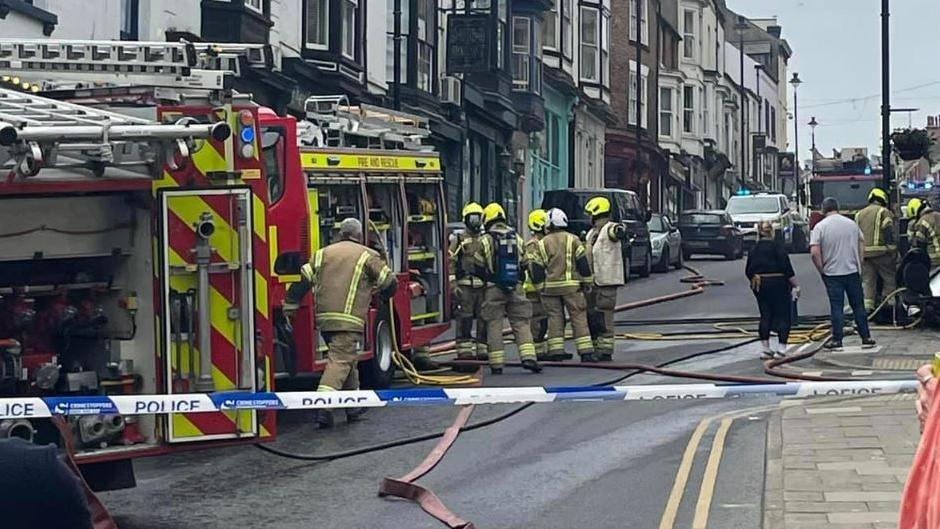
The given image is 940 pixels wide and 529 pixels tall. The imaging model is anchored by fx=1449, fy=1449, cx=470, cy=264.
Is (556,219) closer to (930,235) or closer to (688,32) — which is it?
(930,235)

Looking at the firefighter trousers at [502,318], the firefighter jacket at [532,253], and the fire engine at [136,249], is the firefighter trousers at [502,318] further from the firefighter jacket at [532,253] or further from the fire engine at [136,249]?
the fire engine at [136,249]

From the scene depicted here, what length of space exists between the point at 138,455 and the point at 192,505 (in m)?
0.80

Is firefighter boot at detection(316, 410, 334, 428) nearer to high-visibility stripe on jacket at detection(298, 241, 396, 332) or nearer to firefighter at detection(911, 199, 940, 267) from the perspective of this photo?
high-visibility stripe on jacket at detection(298, 241, 396, 332)

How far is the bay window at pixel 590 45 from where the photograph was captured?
47906 mm

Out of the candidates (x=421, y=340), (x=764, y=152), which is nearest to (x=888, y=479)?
(x=421, y=340)

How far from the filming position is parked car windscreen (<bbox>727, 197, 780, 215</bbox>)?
4078cm

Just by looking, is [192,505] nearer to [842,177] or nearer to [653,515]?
[653,515]

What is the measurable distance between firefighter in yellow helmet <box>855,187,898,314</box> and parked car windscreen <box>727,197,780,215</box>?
75.4ft

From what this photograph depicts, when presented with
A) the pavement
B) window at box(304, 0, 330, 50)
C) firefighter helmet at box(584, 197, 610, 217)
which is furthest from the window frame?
the pavement

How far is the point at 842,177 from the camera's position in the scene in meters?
40.3

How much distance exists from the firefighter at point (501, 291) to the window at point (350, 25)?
450 inches

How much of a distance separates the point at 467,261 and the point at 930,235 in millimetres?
5815

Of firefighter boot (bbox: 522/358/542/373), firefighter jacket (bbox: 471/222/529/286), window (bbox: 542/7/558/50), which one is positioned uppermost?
window (bbox: 542/7/558/50)

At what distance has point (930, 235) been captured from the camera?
56.1 feet
